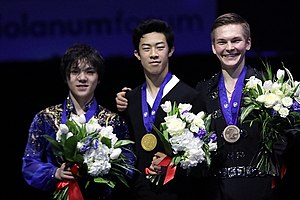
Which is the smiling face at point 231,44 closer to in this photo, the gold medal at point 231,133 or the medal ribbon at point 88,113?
the gold medal at point 231,133

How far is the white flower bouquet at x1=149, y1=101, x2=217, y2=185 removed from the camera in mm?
3898

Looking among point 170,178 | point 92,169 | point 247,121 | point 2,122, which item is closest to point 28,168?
point 92,169

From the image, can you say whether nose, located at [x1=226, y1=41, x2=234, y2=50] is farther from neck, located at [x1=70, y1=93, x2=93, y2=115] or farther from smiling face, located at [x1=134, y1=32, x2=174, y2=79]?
neck, located at [x1=70, y1=93, x2=93, y2=115]

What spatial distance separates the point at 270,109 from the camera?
3918 millimetres

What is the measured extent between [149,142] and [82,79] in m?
0.47

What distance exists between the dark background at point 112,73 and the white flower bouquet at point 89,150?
69.9 inches

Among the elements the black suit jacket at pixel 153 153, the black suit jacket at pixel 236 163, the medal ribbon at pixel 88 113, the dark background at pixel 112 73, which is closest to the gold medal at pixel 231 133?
the black suit jacket at pixel 236 163

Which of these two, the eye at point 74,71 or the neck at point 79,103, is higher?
the eye at point 74,71

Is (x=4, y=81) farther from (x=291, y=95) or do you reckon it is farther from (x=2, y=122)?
(x=291, y=95)

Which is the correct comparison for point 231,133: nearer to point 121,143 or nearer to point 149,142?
point 149,142

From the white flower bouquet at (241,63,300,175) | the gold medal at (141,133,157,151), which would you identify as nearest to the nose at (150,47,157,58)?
the gold medal at (141,133,157,151)

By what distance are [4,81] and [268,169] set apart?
2.59 meters

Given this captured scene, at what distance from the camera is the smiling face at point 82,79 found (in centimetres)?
415

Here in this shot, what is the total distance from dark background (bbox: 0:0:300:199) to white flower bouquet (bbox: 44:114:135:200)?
1775mm
